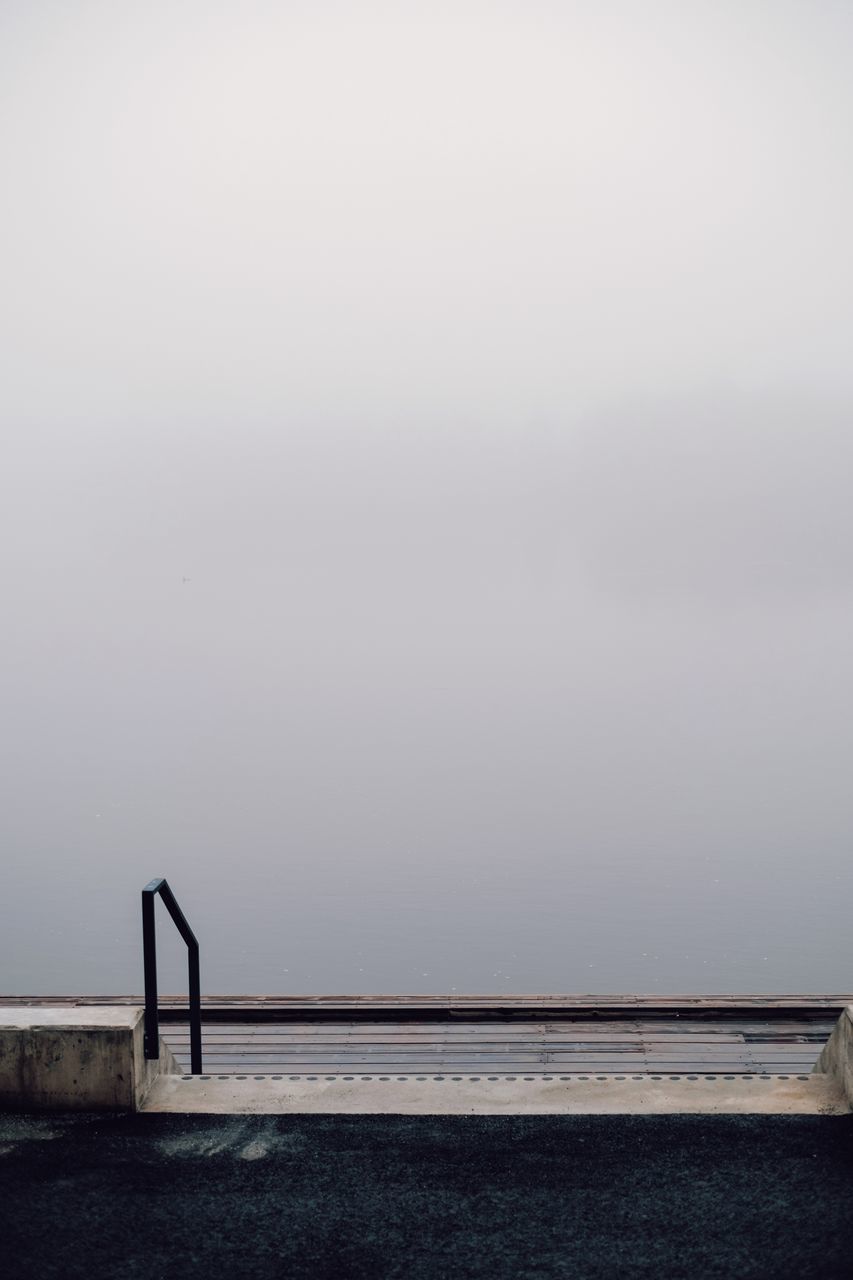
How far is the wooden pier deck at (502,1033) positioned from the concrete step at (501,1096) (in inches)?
49.4

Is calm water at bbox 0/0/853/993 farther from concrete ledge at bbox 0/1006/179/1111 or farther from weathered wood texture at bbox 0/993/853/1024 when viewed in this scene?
concrete ledge at bbox 0/1006/179/1111

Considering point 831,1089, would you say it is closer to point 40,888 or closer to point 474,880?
point 474,880

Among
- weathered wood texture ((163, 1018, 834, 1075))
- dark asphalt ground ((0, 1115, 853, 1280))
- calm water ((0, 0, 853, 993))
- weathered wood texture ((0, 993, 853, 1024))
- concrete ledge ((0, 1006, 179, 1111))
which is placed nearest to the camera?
dark asphalt ground ((0, 1115, 853, 1280))

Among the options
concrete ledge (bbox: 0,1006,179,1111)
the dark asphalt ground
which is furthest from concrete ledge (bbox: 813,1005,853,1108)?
concrete ledge (bbox: 0,1006,179,1111)

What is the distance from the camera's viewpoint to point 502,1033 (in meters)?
4.80

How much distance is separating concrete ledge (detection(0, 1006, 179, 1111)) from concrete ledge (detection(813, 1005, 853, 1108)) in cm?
172

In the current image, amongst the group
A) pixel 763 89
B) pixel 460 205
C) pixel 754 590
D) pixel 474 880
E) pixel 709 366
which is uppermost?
pixel 763 89

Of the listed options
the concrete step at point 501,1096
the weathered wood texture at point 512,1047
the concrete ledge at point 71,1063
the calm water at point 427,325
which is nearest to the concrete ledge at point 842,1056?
the concrete step at point 501,1096

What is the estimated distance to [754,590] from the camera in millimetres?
153250

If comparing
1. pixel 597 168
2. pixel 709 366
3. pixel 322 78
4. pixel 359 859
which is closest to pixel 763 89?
pixel 597 168

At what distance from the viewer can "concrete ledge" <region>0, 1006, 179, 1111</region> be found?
2812 mm

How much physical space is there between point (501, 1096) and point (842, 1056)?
846 mm

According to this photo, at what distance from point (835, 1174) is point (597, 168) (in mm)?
157814

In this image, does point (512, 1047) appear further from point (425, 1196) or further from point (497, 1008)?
point (425, 1196)
